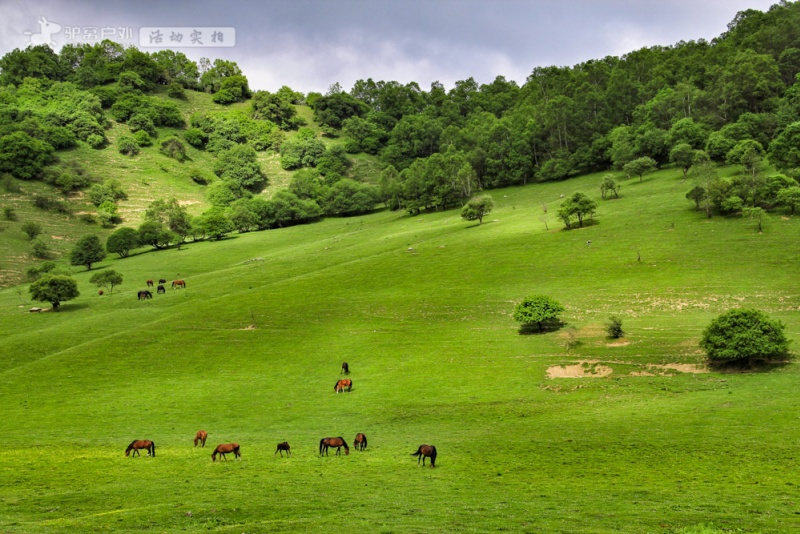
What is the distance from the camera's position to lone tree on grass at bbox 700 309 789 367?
4631cm

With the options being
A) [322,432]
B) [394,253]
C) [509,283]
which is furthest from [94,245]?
[322,432]

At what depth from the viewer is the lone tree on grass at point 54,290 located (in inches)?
3177

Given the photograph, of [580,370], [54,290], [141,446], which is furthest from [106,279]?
[580,370]

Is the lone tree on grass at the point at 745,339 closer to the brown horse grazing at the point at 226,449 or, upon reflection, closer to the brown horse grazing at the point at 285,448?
the brown horse grazing at the point at 285,448

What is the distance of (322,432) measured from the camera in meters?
38.2

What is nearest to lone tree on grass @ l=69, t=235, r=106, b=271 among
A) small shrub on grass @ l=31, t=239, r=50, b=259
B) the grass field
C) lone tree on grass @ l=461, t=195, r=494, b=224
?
the grass field

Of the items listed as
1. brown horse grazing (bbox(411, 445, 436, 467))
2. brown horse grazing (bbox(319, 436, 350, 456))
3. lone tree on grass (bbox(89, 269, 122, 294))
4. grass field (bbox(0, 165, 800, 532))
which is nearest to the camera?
grass field (bbox(0, 165, 800, 532))

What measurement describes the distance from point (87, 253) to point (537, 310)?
103 m

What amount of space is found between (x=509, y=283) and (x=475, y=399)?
38550 mm

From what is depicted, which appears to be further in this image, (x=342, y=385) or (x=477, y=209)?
(x=477, y=209)

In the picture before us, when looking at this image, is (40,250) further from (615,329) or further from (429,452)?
(429,452)

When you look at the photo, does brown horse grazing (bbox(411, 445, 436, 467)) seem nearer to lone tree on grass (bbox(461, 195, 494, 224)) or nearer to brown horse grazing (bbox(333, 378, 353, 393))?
brown horse grazing (bbox(333, 378, 353, 393))

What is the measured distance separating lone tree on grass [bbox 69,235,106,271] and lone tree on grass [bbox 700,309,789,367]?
120204mm

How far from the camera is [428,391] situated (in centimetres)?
4797
